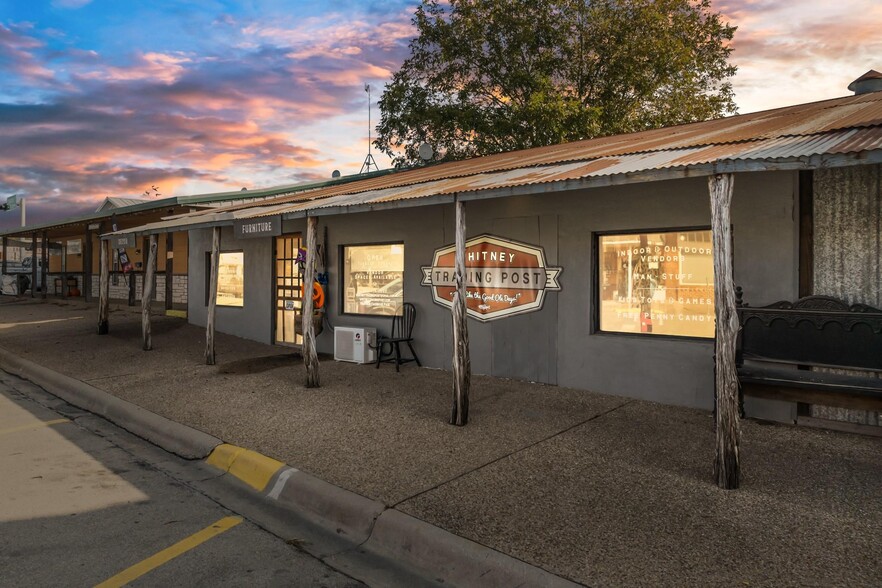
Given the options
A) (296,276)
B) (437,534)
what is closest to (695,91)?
(296,276)

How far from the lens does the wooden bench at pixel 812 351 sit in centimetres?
522

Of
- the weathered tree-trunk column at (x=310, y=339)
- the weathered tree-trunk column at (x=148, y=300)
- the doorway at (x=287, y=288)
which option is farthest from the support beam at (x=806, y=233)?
the weathered tree-trunk column at (x=148, y=300)

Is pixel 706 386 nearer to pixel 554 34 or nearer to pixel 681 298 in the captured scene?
pixel 681 298

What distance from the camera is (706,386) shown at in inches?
259

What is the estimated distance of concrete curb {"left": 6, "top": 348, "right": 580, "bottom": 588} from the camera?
132 inches

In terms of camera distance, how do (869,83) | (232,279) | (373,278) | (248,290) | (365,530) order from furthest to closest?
(232,279), (248,290), (373,278), (869,83), (365,530)

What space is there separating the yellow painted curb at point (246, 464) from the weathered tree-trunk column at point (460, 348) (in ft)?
6.38

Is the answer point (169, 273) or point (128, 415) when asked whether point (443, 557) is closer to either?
point (128, 415)

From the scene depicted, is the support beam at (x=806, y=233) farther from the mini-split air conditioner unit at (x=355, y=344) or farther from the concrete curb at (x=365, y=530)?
the mini-split air conditioner unit at (x=355, y=344)

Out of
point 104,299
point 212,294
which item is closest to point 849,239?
point 212,294

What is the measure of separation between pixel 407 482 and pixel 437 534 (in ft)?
3.01

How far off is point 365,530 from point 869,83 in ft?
34.1

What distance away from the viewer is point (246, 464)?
5.20 m

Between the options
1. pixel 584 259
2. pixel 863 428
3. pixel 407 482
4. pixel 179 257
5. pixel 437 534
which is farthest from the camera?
pixel 179 257
